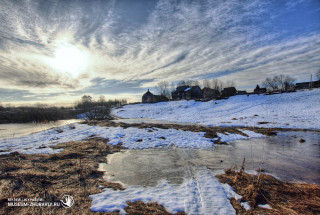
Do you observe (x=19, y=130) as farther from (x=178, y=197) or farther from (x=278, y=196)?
(x=278, y=196)

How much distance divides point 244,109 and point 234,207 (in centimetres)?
2753

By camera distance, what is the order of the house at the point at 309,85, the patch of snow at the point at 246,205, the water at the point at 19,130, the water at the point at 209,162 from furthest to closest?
the house at the point at 309,85 → the water at the point at 19,130 → the water at the point at 209,162 → the patch of snow at the point at 246,205

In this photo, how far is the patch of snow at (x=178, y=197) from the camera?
131 inches

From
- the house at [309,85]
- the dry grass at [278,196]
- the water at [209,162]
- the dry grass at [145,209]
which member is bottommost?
the water at [209,162]

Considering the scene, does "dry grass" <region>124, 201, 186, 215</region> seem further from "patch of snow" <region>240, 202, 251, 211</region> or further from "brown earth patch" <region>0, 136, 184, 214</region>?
"patch of snow" <region>240, 202, 251, 211</region>

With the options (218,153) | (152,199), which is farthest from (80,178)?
(218,153)

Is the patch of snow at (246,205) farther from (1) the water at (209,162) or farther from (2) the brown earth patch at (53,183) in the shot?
(2) the brown earth patch at (53,183)

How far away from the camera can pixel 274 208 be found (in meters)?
3.17

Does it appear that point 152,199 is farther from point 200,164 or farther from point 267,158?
point 267,158

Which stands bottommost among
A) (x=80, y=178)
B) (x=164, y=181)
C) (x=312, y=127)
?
(x=312, y=127)

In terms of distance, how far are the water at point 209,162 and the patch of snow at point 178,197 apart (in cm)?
45

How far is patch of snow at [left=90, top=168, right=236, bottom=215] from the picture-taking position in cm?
333

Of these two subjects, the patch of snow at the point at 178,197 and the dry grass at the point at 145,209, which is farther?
the patch of snow at the point at 178,197

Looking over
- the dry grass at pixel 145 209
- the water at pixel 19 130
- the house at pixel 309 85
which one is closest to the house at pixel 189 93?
the house at pixel 309 85
